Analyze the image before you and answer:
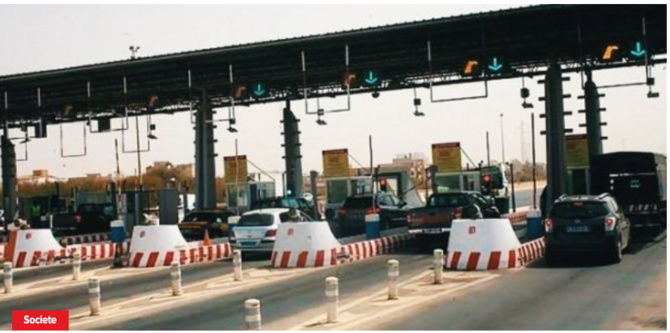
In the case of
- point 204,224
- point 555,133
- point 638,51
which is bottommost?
point 204,224

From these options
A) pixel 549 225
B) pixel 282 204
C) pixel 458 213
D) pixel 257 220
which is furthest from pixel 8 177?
pixel 549 225

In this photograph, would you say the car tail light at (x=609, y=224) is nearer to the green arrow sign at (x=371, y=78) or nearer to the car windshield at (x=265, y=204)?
the green arrow sign at (x=371, y=78)

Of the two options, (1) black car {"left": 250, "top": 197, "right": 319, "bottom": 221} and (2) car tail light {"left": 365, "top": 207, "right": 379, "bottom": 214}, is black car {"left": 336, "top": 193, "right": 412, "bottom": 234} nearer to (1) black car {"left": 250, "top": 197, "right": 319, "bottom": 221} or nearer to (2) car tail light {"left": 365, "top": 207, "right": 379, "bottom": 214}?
(2) car tail light {"left": 365, "top": 207, "right": 379, "bottom": 214}

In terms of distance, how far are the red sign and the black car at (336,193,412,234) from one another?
70.3 ft

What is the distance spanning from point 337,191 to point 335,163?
1.45 m

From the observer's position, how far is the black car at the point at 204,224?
1162 inches

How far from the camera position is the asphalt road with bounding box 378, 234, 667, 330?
38.3ft

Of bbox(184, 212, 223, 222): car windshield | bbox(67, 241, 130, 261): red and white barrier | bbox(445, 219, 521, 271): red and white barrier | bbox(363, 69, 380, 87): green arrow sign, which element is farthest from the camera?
bbox(363, 69, 380, 87): green arrow sign

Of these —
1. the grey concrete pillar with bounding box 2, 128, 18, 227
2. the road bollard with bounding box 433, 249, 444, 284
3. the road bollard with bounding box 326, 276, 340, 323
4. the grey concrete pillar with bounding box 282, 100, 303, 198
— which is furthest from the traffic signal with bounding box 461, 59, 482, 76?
the grey concrete pillar with bounding box 2, 128, 18, 227

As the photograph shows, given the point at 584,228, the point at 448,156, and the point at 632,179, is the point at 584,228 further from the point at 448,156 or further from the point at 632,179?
the point at 448,156

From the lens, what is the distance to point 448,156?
151 feet

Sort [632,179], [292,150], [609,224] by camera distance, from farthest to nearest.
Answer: [292,150]
[632,179]
[609,224]

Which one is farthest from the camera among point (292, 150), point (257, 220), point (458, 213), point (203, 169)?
point (292, 150)

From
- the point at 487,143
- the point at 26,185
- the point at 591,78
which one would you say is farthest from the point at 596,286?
the point at 26,185
